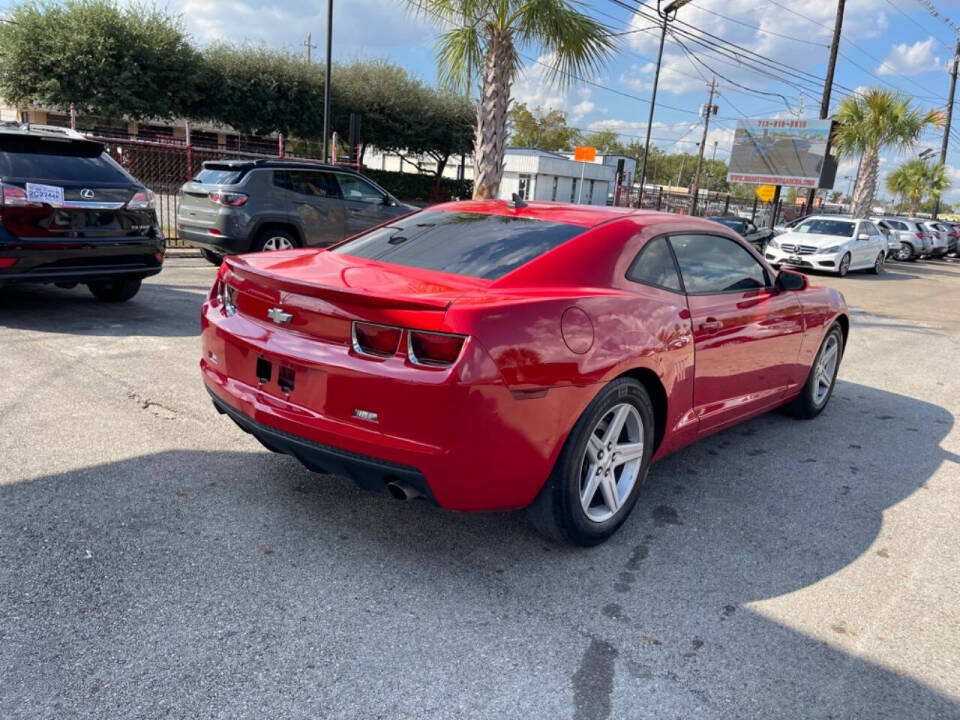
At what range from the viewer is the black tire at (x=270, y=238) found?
9922mm

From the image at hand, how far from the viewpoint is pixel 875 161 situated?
1176 inches

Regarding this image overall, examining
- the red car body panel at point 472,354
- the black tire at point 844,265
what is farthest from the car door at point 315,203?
the black tire at point 844,265

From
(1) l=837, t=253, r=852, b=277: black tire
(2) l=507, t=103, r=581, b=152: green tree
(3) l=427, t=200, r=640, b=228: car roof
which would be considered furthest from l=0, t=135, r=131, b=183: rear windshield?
(2) l=507, t=103, r=581, b=152: green tree

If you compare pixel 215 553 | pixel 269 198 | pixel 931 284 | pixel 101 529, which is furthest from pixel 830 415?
pixel 931 284

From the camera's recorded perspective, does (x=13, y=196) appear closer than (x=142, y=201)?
Yes

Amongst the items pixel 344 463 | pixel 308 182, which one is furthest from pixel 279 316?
pixel 308 182

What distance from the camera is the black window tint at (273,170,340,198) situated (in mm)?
10188

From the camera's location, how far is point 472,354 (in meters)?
2.73

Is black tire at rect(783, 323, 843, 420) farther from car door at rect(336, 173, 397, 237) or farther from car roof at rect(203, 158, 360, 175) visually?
car roof at rect(203, 158, 360, 175)

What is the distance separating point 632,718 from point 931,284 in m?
21.0

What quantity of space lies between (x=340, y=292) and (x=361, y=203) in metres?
8.46

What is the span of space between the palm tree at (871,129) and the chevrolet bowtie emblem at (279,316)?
3174cm

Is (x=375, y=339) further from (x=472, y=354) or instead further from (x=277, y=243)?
(x=277, y=243)

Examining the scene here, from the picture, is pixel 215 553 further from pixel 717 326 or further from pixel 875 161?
pixel 875 161
